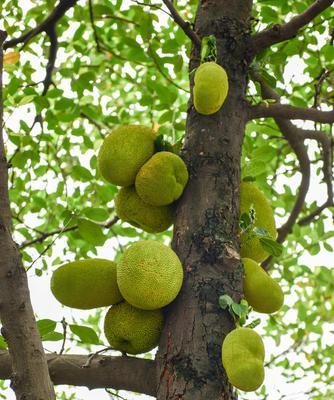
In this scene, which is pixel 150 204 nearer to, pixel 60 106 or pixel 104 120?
pixel 60 106

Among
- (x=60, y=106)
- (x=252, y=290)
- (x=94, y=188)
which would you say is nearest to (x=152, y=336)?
(x=252, y=290)

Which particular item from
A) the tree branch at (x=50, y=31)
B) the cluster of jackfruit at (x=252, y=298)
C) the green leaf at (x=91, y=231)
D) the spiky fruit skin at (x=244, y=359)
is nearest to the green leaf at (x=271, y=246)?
the cluster of jackfruit at (x=252, y=298)

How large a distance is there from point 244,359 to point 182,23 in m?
1.00

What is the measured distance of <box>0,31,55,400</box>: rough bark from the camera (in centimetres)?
112

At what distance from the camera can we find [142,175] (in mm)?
1663

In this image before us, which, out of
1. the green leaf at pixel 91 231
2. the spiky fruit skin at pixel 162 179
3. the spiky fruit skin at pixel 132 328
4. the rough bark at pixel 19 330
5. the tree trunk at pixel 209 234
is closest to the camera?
the rough bark at pixel 19 330

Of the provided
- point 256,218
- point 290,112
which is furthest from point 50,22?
point 256,218

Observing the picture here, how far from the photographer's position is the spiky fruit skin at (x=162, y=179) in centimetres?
159

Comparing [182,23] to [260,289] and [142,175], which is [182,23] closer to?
[142,175]

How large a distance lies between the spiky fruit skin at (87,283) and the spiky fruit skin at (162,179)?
224 mm

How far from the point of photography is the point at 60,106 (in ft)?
9.39

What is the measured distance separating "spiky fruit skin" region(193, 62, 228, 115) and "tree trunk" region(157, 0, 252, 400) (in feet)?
0.37

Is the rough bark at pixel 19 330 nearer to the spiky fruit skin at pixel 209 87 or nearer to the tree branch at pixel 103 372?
the tree branch at pixel 103 372

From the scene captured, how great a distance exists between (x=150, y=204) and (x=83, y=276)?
306mm
